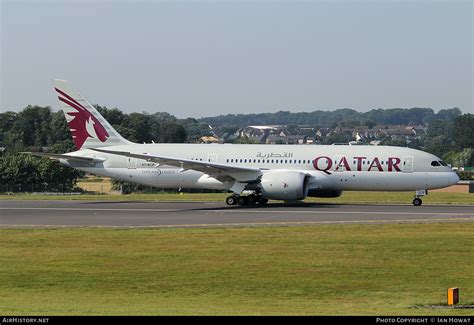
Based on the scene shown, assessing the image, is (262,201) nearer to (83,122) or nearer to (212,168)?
(212,168)

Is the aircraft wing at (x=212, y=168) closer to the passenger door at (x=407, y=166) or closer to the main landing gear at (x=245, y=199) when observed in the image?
the main landing gear at (x=245, y=199)

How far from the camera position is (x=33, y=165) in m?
87.8

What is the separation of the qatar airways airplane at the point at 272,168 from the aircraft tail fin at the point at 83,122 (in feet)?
4.42

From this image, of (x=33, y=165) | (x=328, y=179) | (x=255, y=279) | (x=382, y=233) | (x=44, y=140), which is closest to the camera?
(x=255, y=279)

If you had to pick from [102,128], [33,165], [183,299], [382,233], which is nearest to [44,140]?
[33,165]

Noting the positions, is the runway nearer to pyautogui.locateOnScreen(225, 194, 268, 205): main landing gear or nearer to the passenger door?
pyautogui.locateOnScreen(225, 194, 268, 205): main landing gear

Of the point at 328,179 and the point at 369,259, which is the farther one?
the point at 328,179

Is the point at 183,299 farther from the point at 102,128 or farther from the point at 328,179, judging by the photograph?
the point at 102,128

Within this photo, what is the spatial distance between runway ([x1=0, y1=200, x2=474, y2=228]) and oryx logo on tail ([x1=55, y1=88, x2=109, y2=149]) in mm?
5754

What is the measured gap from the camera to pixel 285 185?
177 ft

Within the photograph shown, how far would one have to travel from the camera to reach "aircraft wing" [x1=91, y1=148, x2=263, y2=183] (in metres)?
55.3

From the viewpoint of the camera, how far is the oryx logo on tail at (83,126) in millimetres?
62719
